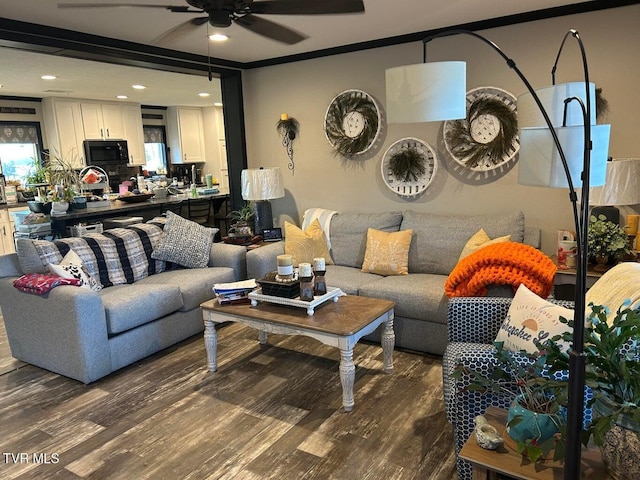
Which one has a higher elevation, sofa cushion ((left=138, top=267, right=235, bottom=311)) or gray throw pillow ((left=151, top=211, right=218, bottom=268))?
gray throw pillow ((left=151, top=211, right=218, bottom=268))

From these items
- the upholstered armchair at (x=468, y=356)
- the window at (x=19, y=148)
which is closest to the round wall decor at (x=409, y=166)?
the upholstered armchair at (x=468, y=356)

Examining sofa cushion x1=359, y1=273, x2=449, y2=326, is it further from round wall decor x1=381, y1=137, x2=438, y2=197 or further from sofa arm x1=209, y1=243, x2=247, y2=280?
sofa arm x1=209, y1=243, x2=247, y2=280

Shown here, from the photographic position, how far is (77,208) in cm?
544

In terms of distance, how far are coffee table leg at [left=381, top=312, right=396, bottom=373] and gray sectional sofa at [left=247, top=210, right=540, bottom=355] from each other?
1.08 ft

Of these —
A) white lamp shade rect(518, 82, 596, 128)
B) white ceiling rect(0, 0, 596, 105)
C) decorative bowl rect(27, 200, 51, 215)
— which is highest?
white ceiling rect(0, 0, 596, 105)

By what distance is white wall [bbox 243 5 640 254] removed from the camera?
3273 millimetres

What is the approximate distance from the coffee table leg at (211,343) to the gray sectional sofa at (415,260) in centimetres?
95

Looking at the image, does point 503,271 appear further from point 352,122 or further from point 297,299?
point 352,122

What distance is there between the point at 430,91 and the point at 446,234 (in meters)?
2.18

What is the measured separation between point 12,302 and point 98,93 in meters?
4.82

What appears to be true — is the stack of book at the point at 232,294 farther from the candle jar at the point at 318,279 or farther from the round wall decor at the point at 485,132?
the round wall decor at the point at 485,132

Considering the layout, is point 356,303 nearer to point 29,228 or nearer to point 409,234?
point 409,234

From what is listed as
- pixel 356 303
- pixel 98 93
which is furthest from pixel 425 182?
pixel 98 93

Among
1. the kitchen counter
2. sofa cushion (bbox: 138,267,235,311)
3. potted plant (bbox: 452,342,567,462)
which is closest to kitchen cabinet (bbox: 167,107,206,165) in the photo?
the kitchen counter
